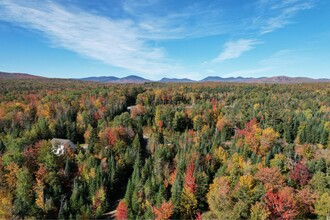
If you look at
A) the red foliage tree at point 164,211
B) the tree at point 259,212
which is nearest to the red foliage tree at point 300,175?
the tree at point 259,212

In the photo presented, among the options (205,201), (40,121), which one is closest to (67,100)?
(40,121)

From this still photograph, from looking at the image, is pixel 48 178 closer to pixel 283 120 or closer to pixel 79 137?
pixel 79 137

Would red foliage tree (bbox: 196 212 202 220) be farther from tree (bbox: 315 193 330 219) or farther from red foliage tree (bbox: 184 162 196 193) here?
tree (bbox: 315 193 330 219)

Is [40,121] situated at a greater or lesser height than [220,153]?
greater

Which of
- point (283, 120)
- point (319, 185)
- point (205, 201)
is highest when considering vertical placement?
point (283, 120)

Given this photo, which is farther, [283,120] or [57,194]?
[283,120]

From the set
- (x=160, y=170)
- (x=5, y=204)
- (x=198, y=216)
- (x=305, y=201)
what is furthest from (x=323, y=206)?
(x=5, y=204)

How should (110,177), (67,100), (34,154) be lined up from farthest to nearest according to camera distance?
Result: (67,100) → (34,154) → (110,177)
